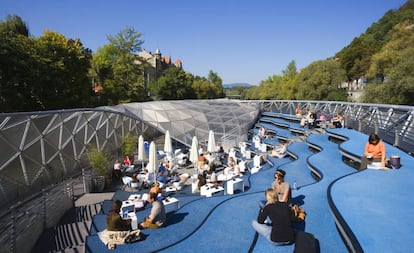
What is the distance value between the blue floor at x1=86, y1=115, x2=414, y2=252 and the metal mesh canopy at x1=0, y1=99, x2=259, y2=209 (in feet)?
11.0

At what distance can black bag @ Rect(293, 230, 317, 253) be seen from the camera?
484 centimetres

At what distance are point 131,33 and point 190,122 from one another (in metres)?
32.8

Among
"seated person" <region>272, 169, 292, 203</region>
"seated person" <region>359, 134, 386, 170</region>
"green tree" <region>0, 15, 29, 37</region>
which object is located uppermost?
"green tree" <region>0, 15, 29, 37</region>

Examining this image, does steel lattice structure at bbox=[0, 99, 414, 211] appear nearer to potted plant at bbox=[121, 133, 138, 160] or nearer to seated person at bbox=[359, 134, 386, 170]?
potted plant at bbox=[121, 133, 138, 160]

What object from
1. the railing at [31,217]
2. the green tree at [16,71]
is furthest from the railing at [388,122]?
the green tree at [16,71]

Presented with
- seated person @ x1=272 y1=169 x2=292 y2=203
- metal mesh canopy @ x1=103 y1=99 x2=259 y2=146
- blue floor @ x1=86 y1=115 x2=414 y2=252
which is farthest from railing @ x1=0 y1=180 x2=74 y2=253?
metal mesh canopy @ x1=103 y1=99 x2=259 y2=146

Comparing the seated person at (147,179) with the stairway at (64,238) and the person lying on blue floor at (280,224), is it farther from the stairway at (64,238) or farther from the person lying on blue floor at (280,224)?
the person lying on blue floor at (280,224)

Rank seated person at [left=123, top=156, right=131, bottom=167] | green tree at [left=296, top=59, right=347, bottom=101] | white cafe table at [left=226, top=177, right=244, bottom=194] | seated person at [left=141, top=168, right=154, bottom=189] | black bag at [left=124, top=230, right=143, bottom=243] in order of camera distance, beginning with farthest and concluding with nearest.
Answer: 1. green tree at [left=296, top=59, right=347, bottom=101]
2. seated person at [left=123, top=156, right=131, bottom=167]
3. seated person at [left=141, top=168, right=154, bottom=189]
4. white cafe table at [left=226, top=177, right=244, bottom=194]
5. black bag at [left=124, top=230, right=143, bottom=243]

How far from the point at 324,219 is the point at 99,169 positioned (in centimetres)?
1111

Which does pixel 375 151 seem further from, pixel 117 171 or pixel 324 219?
pixel 117 171

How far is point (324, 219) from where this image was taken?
21.5 feet

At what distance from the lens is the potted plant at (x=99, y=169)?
13.9 meters

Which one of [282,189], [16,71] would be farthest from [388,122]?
[16,71]

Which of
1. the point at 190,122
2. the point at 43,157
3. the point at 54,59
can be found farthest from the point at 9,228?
the point at 54,59
